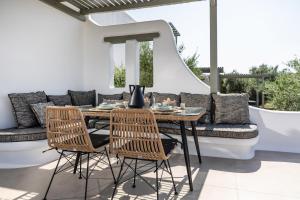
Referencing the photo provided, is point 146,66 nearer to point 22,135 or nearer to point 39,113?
point 39,113

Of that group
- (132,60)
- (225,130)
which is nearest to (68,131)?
(225,130)

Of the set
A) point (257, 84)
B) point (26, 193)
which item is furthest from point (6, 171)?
point (257, 84)

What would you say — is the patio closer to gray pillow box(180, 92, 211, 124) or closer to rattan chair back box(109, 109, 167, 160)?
gray pillow box(180, 92, 211, 124)

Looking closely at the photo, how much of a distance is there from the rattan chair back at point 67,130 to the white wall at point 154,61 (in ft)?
9.24

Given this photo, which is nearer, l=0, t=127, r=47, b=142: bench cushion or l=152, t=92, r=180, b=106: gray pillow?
l=0, t=127, r=47, b=142: bench cushion

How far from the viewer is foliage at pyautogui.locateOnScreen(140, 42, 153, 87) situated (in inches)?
252

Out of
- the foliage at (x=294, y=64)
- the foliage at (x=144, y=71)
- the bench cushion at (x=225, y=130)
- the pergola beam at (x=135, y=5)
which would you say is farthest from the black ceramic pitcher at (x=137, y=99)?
the foliage at (x=294, y=64)

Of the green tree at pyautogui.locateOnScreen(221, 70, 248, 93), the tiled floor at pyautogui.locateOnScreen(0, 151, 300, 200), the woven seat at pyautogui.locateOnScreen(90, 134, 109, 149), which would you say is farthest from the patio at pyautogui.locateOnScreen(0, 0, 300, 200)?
the green tree at pyautogui.locateOnScreen(221, 70, 248, 93)

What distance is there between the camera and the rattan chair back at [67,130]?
223 centimetres

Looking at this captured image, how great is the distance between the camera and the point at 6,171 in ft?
10.5

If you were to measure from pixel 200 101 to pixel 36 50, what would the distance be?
2916 mm

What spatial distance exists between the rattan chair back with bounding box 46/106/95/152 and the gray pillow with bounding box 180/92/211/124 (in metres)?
2.25

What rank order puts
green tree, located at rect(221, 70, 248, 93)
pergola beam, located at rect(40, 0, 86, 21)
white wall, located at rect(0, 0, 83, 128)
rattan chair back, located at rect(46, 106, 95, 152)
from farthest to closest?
1. green tree, located at rect(221, 70, 248, 93)
2. pergola beam, located at rect(40, 0, 86, 21)
3. white wall, located at rect(0, 0, 83, 128)
4. rattan chair back, located at rect(46, 106, 95, 152)

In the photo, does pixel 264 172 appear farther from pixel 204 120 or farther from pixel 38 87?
pixel 38 87
